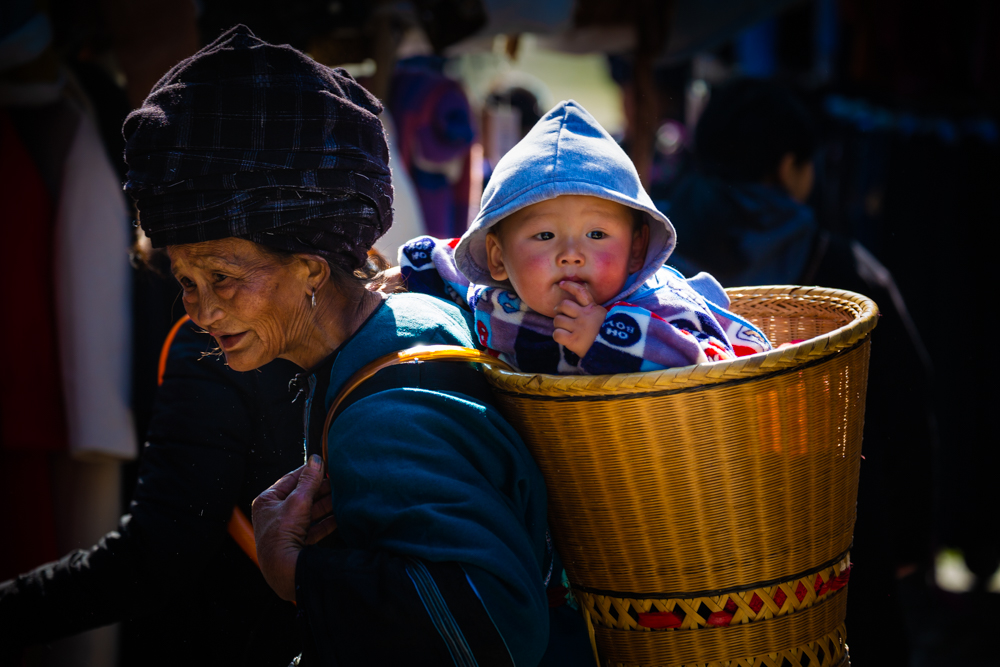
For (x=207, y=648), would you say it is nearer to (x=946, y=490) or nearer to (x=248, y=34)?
(x=248, y=34)

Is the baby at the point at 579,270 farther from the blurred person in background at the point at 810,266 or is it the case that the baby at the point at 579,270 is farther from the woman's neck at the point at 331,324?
the blurred person in background at the point at 810,266

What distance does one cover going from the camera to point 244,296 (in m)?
1.51

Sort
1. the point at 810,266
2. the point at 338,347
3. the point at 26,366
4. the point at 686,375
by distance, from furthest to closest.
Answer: the point at 810,266 < the point at 26,366 < the point at 338,347 < the point at 686,375

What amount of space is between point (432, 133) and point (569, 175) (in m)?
2.70

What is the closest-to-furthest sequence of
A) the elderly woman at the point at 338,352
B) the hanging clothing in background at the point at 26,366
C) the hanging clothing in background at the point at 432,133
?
1. the elderly woman at the point at 338,352
2. the hanging clothing in background at the point at 26,366
3. the hanging clothing in background at the point at 432,133

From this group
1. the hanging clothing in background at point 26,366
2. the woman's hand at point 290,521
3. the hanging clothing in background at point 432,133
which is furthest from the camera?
the hanging clothing in background at point 432,133

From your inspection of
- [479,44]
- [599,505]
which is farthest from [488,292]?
[479,44]

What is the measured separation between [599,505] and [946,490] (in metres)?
3.71

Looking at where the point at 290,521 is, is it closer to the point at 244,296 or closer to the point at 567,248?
the point at 244,296

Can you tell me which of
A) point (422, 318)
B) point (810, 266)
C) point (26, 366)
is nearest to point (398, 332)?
point (422, 318)

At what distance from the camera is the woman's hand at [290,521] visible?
1300mm

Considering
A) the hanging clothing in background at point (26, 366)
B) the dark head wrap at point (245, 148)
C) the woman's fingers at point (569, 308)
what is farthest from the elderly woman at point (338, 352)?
the hanging clothing in background at point (26, 366)

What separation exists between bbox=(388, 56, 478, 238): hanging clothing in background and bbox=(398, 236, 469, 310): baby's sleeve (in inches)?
85.6

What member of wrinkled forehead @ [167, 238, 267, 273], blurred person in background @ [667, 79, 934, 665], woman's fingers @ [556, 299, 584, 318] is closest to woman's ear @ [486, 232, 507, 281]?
woman's fingers @ [556, 299, 584, 318]
